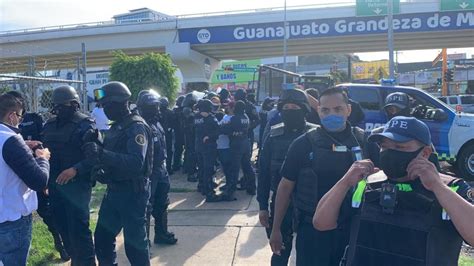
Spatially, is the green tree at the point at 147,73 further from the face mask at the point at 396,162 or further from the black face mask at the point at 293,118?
the face mask at the point at 396,162

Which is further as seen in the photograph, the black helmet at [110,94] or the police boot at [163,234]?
the police boot at [163,234]

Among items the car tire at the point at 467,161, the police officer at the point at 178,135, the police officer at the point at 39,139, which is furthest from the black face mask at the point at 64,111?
the car tire at the point at 467,161

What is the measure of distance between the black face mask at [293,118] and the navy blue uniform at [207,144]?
12.9 feet

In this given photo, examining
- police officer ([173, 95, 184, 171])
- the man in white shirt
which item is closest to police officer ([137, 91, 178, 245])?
the man in white shirt

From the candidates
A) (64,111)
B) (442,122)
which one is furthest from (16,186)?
(442,122)

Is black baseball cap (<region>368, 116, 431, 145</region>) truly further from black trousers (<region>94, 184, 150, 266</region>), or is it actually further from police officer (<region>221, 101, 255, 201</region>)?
police officer (<region>221, 101, 255, 201</region>)

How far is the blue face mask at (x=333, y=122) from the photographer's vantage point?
9.96ft

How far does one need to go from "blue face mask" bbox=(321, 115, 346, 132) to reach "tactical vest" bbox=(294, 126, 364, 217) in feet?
0.16

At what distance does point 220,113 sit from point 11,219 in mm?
6505

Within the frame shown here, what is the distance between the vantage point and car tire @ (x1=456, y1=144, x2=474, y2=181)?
30.0 feet

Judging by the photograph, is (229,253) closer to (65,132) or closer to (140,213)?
(140,213)

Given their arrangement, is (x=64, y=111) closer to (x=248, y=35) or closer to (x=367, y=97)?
(x=367, y=97)

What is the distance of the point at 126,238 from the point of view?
3803 mm

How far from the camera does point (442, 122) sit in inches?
353
